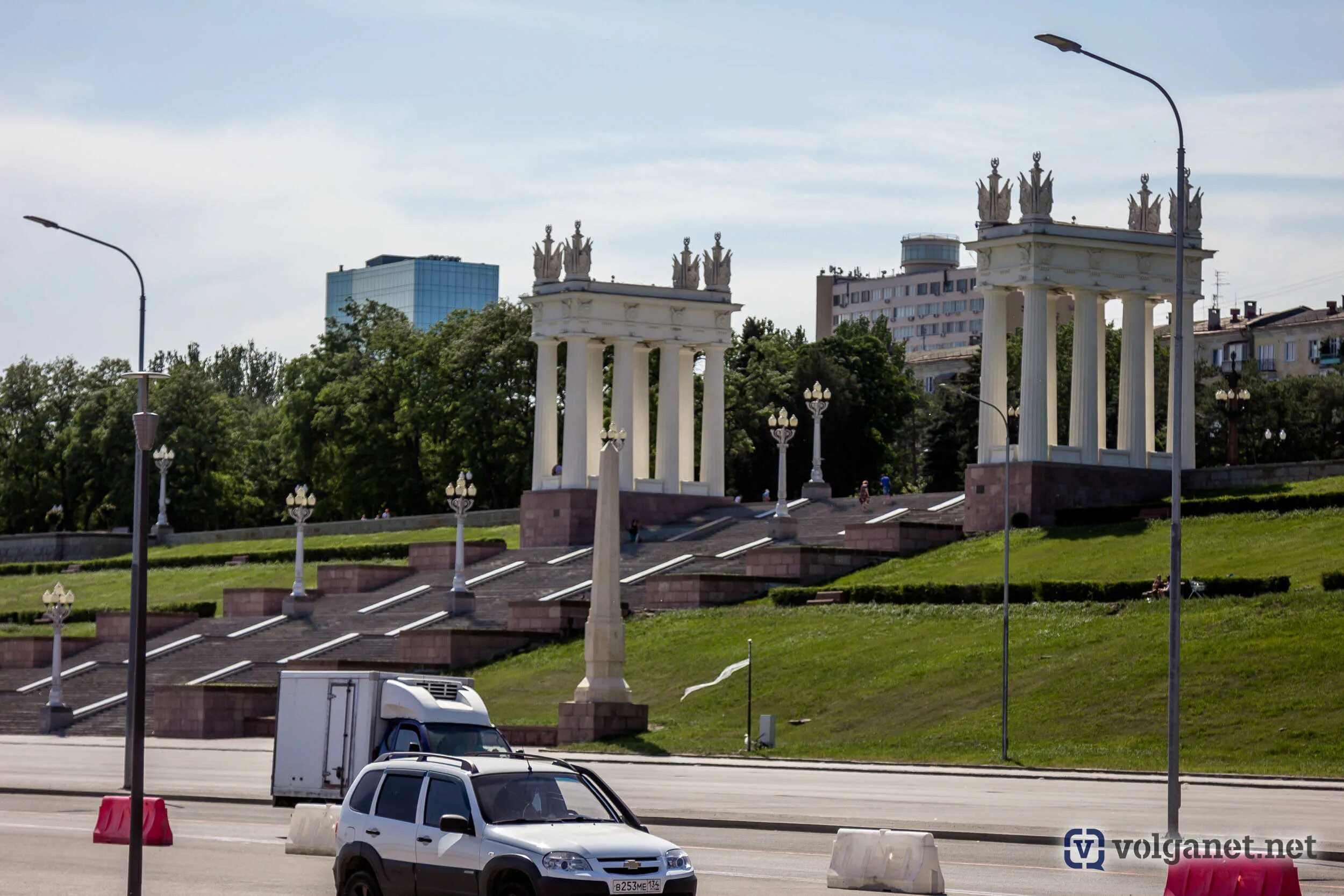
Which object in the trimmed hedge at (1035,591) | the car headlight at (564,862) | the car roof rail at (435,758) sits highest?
the trimmed hedge at (1035,591)

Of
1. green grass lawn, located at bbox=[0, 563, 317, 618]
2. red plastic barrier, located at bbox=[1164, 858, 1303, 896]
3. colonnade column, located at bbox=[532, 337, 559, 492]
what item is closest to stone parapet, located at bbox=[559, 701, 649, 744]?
red plastic barrier, located at bbox=[1164, 858, 1303, 896]

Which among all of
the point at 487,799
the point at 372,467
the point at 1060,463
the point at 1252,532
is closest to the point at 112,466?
the point at 372,467

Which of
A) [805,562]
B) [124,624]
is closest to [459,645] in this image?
[805,562]

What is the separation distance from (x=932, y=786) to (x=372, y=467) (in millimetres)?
75654

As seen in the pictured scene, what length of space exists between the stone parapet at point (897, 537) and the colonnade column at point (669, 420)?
17.6m

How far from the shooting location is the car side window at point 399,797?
742 inches

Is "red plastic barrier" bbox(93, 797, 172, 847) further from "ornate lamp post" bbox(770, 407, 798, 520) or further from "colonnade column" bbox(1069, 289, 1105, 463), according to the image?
"colonnade column" bbox(1069, 289, 1105, 463)

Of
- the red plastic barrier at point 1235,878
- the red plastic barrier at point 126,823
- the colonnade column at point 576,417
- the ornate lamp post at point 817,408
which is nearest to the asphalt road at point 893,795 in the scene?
the red plastic barrier at point 126,823

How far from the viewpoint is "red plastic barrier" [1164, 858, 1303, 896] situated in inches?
648

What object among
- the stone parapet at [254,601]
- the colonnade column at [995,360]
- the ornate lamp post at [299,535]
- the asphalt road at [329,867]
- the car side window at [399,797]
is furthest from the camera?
the stone parapet at [254,601]

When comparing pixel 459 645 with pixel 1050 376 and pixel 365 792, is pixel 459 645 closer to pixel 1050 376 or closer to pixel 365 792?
pixel 1050 376

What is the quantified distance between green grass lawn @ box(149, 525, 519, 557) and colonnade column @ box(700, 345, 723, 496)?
8873 millimetres

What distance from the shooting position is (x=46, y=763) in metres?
47.8

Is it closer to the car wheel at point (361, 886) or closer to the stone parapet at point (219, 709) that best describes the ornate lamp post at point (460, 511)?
the stone parapet at point (219, 709)
